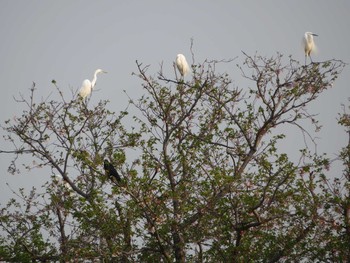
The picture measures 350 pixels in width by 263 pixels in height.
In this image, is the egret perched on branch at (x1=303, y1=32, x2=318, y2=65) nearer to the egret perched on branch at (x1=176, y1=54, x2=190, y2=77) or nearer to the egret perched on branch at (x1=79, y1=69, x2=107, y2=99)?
the egret perched on branch at (x1=176, y1=54, x2=190, y2=77)

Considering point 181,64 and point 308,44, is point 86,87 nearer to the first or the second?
point 181,64

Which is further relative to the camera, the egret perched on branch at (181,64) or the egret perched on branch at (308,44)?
the egret perched on branch at (308,44)

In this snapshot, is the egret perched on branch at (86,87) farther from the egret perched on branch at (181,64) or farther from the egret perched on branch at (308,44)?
the egret perched on branch at (308,44)

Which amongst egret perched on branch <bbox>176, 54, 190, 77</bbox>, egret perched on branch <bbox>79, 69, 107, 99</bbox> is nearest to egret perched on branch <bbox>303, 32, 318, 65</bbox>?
egret perched on branch <bbox>176, 54, 190, 77</bbox>

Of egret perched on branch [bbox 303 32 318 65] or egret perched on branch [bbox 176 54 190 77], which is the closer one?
egret perched on branch [bbox 176 54 190 77]

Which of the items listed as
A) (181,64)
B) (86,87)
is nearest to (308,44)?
(181,64)

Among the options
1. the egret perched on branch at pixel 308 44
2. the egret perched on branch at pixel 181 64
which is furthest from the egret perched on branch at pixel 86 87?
the egret perched on branch at pixel 308 44

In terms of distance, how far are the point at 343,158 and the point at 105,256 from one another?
5683mm

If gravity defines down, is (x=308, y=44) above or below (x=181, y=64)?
above

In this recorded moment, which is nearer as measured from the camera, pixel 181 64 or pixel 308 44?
pixel 181 64

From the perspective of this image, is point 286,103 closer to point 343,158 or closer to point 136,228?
point 343,158

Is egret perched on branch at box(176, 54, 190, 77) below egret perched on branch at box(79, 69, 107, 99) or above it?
below

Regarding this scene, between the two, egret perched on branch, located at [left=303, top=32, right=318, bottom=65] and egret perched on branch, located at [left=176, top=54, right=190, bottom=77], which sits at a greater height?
egret perched on branch, located at [left=303, top=32, right=318, bottom=65]

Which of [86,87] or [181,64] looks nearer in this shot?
[181,64]
